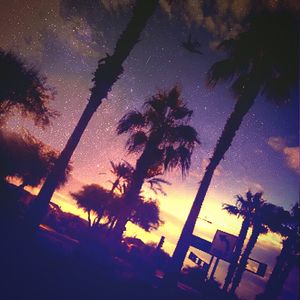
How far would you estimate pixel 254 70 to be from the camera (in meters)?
12.9

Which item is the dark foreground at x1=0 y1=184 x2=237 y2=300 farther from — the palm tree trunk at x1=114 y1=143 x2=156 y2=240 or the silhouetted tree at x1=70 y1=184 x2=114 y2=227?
the silhouetted tree at x1=70 y1=184 x2=114 y2=227

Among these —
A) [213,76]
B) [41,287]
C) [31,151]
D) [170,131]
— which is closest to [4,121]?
[31,151]

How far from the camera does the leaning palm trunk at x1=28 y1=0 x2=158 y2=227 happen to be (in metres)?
10.6

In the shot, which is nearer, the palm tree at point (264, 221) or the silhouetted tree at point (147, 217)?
the palm tree at point (264, 221)

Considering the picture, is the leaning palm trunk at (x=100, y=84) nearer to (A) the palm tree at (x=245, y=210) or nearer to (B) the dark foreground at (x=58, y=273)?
(B) the dark foreground at (x=58, y=273)

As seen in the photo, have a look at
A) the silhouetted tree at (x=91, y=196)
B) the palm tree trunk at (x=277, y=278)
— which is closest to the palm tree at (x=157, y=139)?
the palm tree trunk at (x=277, y=278)

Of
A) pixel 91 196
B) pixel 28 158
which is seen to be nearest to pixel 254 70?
pixel 28 158

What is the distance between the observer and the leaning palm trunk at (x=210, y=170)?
11.3 metres

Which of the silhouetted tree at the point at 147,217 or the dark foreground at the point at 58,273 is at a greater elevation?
the silhouetted tree at the point at 147,217

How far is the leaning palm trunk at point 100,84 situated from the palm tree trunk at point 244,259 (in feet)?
77.1

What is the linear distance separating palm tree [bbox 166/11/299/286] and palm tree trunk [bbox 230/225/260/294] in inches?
795

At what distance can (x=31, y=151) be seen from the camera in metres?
40.6

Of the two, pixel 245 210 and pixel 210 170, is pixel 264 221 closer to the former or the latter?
pixel 245 210

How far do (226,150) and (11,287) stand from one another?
8.93 metres
